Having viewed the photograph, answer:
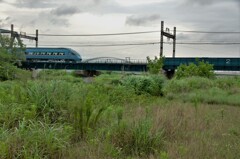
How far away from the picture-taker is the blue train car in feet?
193

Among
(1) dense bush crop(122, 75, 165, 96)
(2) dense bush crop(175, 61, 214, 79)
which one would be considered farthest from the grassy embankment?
(2) dense bush crop(175, 61, 214, 79)

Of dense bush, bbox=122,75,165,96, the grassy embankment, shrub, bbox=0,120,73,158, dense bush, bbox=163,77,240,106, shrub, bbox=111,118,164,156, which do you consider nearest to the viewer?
shrub, bbox=0,120,73,158

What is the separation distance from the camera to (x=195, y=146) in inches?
226

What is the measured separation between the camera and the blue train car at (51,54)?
5884cm

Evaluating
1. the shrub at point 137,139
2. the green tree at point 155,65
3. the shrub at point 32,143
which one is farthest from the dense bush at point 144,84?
the shrub at point 32,143

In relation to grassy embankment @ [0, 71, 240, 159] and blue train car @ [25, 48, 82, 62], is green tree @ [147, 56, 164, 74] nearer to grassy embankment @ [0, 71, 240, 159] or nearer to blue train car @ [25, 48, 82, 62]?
grassy embankment @ [0, 71, 240, 159]

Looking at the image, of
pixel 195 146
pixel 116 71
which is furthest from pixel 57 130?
pixel 116 71

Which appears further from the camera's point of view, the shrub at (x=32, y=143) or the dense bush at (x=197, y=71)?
the dense bush at (x=197, y=71)

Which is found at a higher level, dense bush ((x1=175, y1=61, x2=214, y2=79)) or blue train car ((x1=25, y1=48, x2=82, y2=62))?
blue train car ((x1=25, y1=48, x2=82, y2=62))

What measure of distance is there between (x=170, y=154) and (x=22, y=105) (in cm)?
358

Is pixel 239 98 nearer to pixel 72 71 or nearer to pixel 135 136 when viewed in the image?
pixel 135 136

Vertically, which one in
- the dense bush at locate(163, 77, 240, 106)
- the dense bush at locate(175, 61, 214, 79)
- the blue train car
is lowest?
the dense bush at locate(163, 77, 240, 106)

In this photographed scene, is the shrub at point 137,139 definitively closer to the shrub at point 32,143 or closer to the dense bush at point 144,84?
the shrub at point 32,143

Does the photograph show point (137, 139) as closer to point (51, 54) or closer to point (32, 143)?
point (32, 143)
